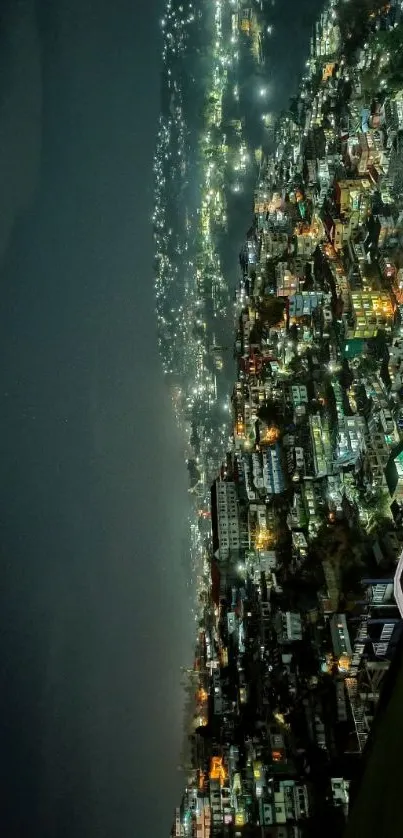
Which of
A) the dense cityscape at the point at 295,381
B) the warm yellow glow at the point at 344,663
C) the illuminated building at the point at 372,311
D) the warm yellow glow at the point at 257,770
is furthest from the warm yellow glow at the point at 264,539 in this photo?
the illuminated building at the point at 372,311

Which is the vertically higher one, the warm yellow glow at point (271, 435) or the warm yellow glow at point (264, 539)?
the warm yellow glow at point (271, 435)

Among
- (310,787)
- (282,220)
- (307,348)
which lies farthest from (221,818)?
(282,220)

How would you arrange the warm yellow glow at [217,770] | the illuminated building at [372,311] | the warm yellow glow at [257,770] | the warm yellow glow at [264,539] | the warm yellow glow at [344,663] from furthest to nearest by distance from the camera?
1. the warm yellow glow at [264,539]
2. the warm yellow glow at [217,770]
3. the illuminated building at [372,311]
4. the warm yellow glow at [257,770]
5. the warm yellow glow at [344,663]

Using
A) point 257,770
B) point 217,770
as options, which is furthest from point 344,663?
point 217,770

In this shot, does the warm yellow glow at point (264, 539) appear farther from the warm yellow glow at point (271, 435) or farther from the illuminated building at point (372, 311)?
the illuminated building at point (372, 311)

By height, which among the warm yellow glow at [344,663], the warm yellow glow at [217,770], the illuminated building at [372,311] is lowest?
the warm yellow glow at [217,770]

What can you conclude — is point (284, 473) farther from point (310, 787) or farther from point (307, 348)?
point (310, 787)

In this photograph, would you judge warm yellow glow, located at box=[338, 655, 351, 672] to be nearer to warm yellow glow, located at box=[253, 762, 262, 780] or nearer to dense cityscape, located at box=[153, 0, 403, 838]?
dense cityscape, located at box=[153, 0, 403, 838]

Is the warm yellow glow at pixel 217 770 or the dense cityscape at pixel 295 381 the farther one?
the warm yellow glow at pixel 217 770

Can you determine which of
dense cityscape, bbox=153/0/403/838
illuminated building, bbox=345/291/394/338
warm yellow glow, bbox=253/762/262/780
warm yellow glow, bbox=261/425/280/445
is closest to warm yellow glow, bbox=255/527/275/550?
dense cityscape, bbox=153/0/403/838
